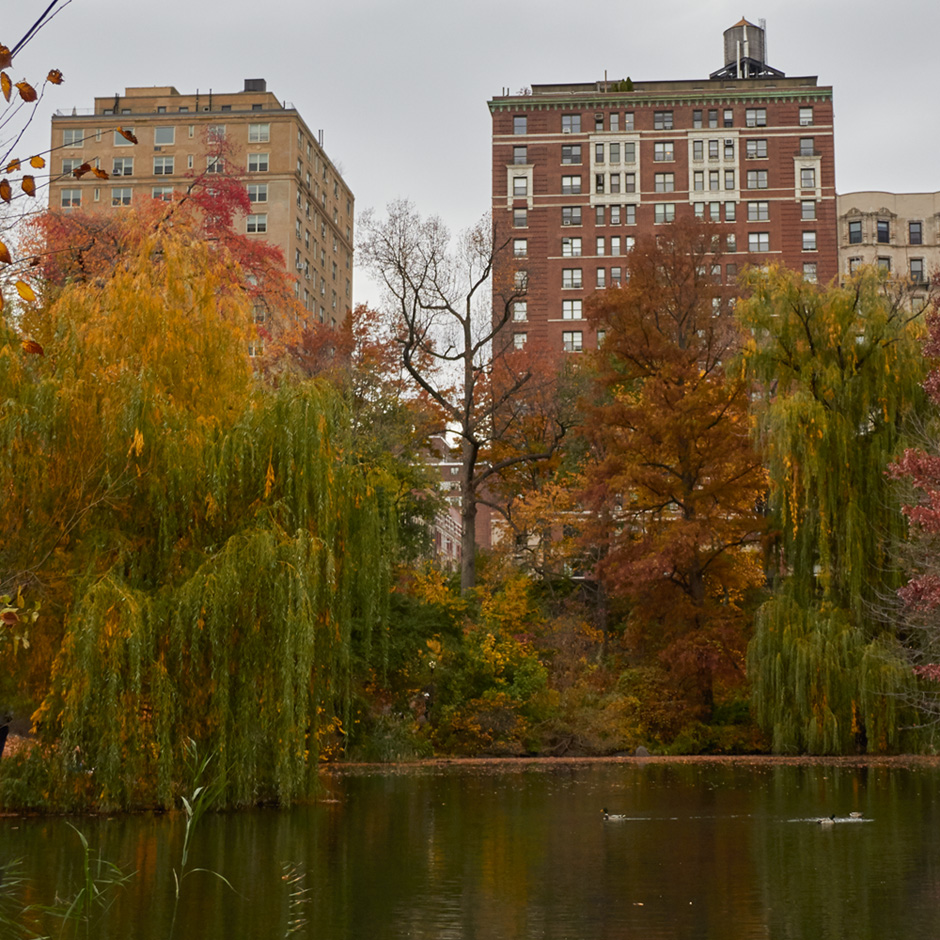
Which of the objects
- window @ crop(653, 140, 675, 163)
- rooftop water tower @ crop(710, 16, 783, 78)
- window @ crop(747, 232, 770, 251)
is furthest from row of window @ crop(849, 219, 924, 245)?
window @ crop(653, 140, 675, 163)

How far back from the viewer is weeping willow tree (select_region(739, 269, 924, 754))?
3378cm

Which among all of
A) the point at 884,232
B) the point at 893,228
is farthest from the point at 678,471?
the point at 893,228

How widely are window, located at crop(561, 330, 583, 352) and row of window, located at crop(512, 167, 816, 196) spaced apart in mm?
10684

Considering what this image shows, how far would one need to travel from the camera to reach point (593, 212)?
89562 mm

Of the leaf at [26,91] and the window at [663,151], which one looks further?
the window at [663,151]

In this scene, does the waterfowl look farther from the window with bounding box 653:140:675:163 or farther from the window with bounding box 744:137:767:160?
the window with bounding box 744:137:767:160

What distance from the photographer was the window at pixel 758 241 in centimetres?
8881

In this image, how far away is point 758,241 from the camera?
89.1 metres

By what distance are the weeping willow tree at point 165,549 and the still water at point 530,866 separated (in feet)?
4.46

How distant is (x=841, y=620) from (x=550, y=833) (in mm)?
18202

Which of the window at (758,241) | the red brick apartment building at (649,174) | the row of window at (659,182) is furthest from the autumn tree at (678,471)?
the row of window at (659,182)

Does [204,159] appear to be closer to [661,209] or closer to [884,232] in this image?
[661,209]

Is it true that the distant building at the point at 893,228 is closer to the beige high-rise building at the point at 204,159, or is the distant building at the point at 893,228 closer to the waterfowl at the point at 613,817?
the beige high-rise building at the point at 204,159

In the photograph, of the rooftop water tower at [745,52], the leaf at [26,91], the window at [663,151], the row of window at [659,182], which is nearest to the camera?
the leaf at [26,91]
